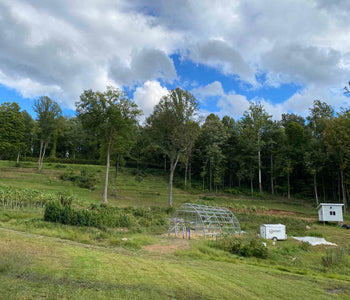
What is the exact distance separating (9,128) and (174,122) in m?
27.7

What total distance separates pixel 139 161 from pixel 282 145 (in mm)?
34568

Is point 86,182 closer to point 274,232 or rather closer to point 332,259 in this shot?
point 274,232

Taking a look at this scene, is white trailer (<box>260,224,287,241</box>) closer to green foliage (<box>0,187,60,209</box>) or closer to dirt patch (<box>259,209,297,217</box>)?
dirt patch (<box>259,209,297,217</box>)

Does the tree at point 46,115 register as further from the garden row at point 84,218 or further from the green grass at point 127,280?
the green grass at point 127,280

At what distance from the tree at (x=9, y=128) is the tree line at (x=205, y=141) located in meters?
0.13

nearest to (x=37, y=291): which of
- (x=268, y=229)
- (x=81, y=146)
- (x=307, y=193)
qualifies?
(x=268, y=229)

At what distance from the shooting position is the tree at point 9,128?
40.5 m

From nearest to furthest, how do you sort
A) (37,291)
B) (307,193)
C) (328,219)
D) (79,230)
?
(37,291) < (79,230) < (328,219) < (307,193)

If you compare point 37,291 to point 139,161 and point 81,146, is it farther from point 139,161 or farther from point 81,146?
point 81,146

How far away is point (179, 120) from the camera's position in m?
35.5

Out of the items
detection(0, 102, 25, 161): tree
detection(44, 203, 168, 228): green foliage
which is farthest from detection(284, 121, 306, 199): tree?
detection(0, 102, 25, 161): tree

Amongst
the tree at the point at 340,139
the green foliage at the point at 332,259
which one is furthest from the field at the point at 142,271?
the tree at the point at 340,139

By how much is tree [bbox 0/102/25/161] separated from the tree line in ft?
0.43

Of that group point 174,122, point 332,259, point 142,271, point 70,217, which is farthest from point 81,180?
point 332,259
